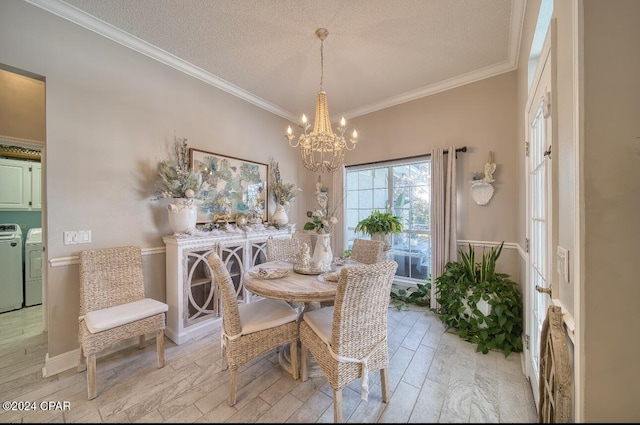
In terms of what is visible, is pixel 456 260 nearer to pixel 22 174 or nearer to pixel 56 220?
pixel 56 220

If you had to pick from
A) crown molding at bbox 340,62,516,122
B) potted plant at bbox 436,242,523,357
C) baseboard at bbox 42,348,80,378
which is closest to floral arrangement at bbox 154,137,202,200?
baseboard at bbox 42,348,80,378

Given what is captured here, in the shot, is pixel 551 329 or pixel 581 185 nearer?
pixel 581 185

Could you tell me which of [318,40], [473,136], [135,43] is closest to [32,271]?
[135,43]

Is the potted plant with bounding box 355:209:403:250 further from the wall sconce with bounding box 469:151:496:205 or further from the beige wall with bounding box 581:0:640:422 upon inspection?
the beige wall with bounding box 581:0:640:422

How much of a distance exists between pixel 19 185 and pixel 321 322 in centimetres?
453

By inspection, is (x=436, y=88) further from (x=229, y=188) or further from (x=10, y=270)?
(x=10, y=270)

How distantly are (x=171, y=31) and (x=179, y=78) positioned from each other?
541 mm

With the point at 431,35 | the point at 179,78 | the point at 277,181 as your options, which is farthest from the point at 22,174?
the point at 431,35

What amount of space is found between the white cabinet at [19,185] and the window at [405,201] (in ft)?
15.1

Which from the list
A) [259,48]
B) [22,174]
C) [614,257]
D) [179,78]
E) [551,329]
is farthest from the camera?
[22,174]

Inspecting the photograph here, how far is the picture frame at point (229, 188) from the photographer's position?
2795 mm

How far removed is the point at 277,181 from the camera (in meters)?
3.68

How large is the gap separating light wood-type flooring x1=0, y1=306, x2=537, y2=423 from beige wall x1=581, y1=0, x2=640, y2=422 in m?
0.73

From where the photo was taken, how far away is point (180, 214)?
7.77 feet
